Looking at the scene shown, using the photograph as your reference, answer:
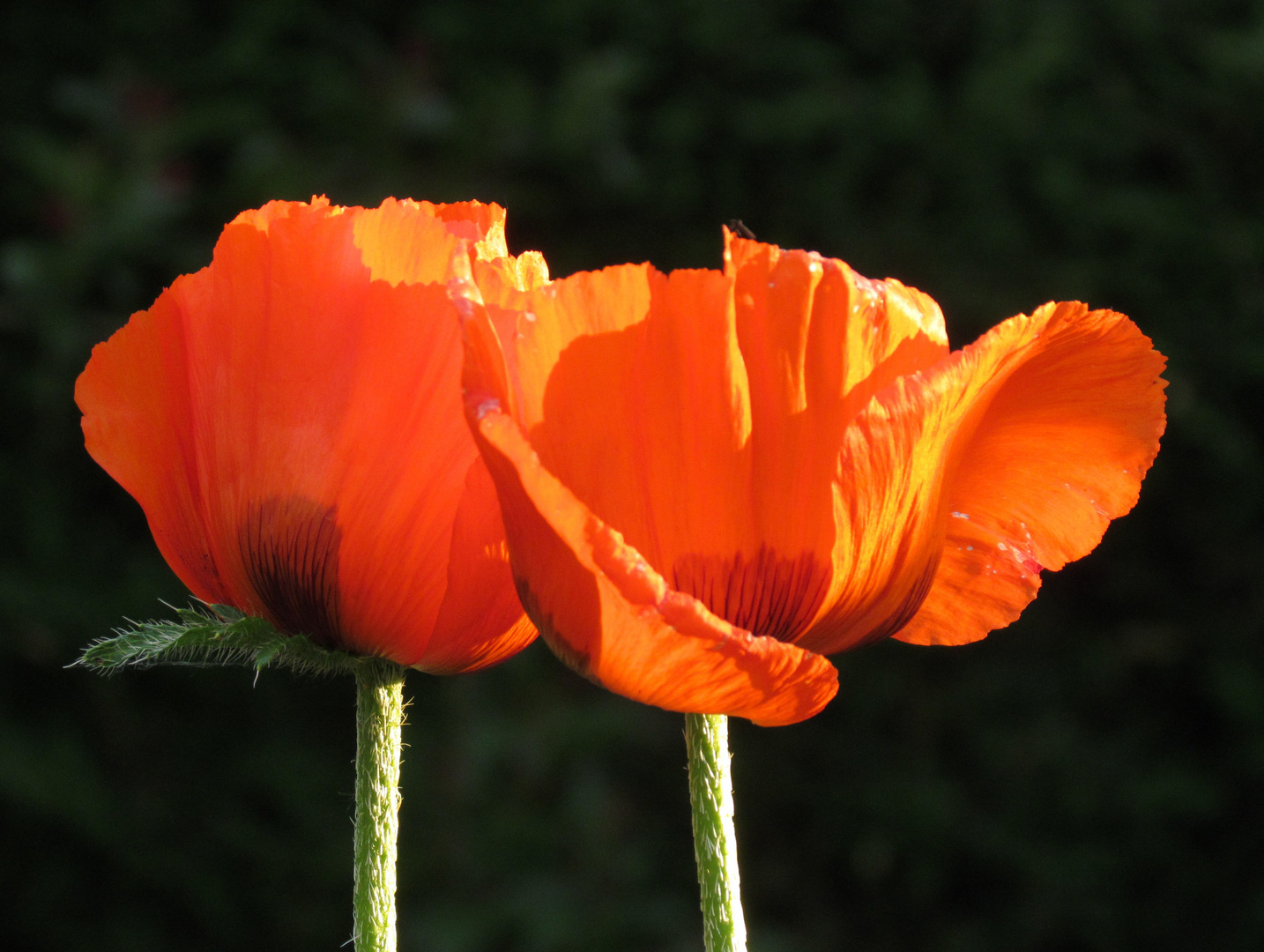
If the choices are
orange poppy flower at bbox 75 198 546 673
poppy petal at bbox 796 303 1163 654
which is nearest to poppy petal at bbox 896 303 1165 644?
poppy petal at bbox 796 303 1163 654

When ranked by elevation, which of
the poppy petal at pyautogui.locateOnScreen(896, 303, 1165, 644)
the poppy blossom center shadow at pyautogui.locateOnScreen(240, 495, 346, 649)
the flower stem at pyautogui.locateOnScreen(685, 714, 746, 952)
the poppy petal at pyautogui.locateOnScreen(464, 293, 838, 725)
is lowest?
the flower stem at pyautogui.locateOnScreen(685, 714, 746, 952)

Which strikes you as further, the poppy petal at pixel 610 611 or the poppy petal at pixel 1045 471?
the poppy petal at pixel 1045 471

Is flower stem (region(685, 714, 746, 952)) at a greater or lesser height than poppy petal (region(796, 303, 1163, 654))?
lesser

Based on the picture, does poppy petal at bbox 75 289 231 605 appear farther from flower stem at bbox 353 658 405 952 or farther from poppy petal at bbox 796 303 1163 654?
poppy petal at bbox 796 303 1163 654

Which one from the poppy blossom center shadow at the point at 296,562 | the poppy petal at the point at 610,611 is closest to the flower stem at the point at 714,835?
the poppy petal at the point at 610,611

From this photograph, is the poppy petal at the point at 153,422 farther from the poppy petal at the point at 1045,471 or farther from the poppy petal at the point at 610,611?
the poppy petal at the point at 1045,471

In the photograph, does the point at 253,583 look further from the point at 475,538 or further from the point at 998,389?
the point at 998,389

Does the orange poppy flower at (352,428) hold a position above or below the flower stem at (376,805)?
above

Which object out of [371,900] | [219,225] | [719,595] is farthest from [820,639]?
[219,225]
